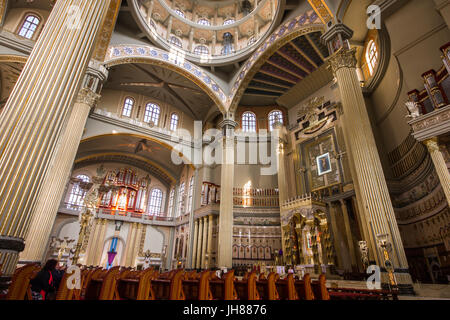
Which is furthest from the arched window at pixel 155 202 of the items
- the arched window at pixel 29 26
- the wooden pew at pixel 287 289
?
the wooden pew at pixel 287 289

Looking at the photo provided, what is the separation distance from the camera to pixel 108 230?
18.6 meters

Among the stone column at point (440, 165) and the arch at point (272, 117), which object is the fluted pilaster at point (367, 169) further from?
the arch at point (272, 117)

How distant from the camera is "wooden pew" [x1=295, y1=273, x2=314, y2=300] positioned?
3734mm

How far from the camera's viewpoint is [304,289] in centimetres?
379

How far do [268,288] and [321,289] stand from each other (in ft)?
2.99

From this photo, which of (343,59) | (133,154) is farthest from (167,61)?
(343,59)

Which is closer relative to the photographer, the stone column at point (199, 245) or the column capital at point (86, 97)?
the column capital at point (86, 97)

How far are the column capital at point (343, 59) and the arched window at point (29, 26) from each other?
47.9 ft

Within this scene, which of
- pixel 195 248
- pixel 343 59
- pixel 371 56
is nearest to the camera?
pixel 343 59

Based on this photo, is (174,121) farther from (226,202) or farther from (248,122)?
(226,202)

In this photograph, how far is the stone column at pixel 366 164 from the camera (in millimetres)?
6055

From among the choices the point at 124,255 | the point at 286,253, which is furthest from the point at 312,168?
the point at 124,255

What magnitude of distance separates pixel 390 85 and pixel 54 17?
→ 13121mm

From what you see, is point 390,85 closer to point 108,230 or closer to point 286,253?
point 286,253
